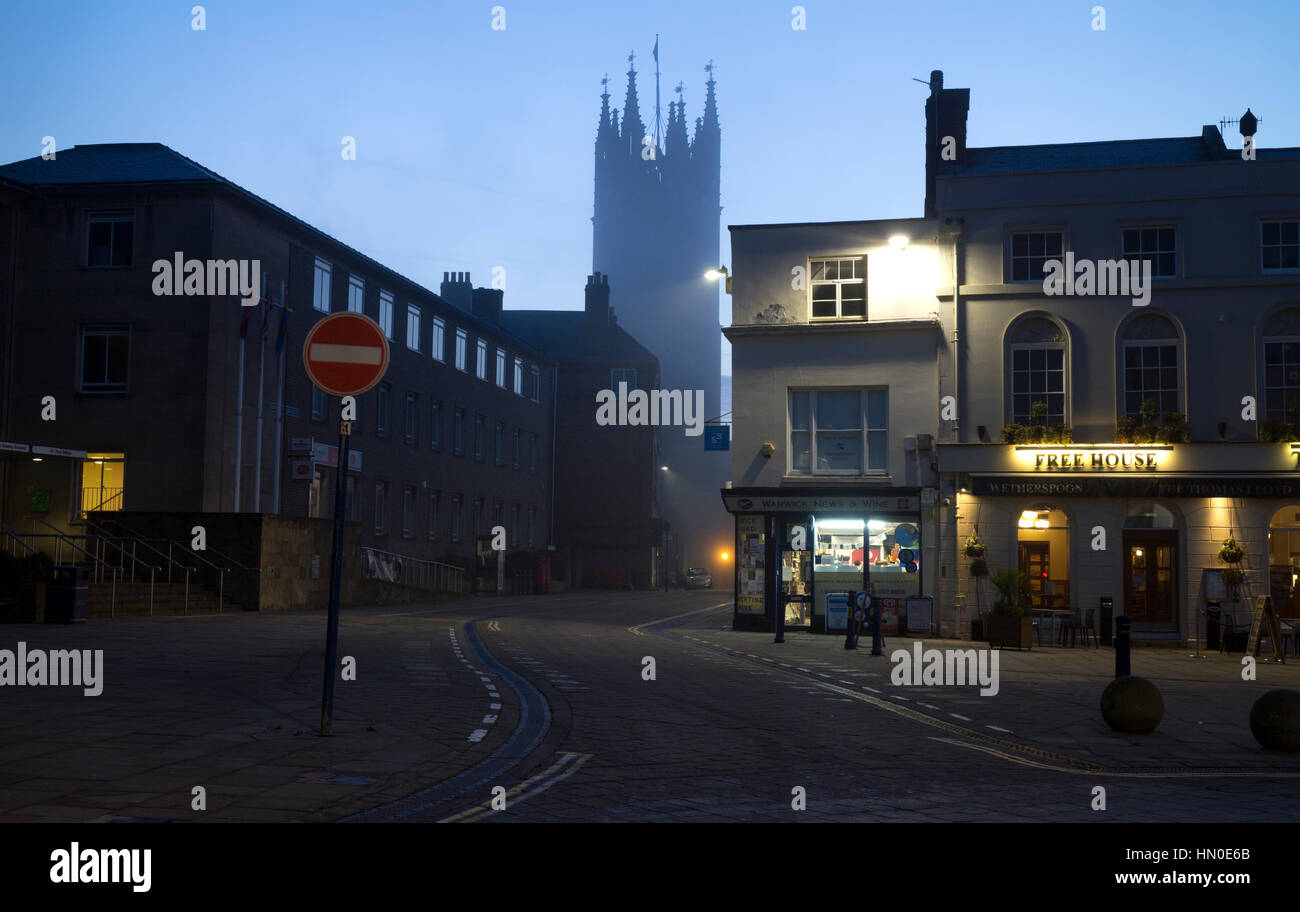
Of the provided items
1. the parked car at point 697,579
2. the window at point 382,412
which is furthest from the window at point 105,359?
the parked car at point 697,579

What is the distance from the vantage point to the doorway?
1133 inches

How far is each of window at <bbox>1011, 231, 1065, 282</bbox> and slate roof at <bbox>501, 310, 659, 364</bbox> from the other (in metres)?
44.9

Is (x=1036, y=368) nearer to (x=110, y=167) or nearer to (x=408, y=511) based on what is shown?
(x=110, y=167)

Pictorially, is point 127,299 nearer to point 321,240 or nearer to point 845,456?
point 321,240

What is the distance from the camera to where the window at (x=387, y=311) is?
1927 inches

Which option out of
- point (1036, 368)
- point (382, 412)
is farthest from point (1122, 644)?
point (382, 412)

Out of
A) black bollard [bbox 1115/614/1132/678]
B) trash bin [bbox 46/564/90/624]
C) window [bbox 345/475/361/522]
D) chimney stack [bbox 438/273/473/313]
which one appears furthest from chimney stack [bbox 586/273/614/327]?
black bollard [bbox 1115/614/1132/678]

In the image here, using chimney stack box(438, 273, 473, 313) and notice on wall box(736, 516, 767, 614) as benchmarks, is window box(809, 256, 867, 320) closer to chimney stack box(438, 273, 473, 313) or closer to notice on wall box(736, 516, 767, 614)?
notice on wall box(736, 516, 767, 614)

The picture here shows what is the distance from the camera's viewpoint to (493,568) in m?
59.9

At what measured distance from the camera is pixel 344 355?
1041cm

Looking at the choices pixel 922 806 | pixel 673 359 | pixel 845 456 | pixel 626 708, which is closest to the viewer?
pixel 922 806

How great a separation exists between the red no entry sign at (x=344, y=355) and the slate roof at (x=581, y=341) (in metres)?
Answer: 62.7

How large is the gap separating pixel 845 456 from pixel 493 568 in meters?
31.5
